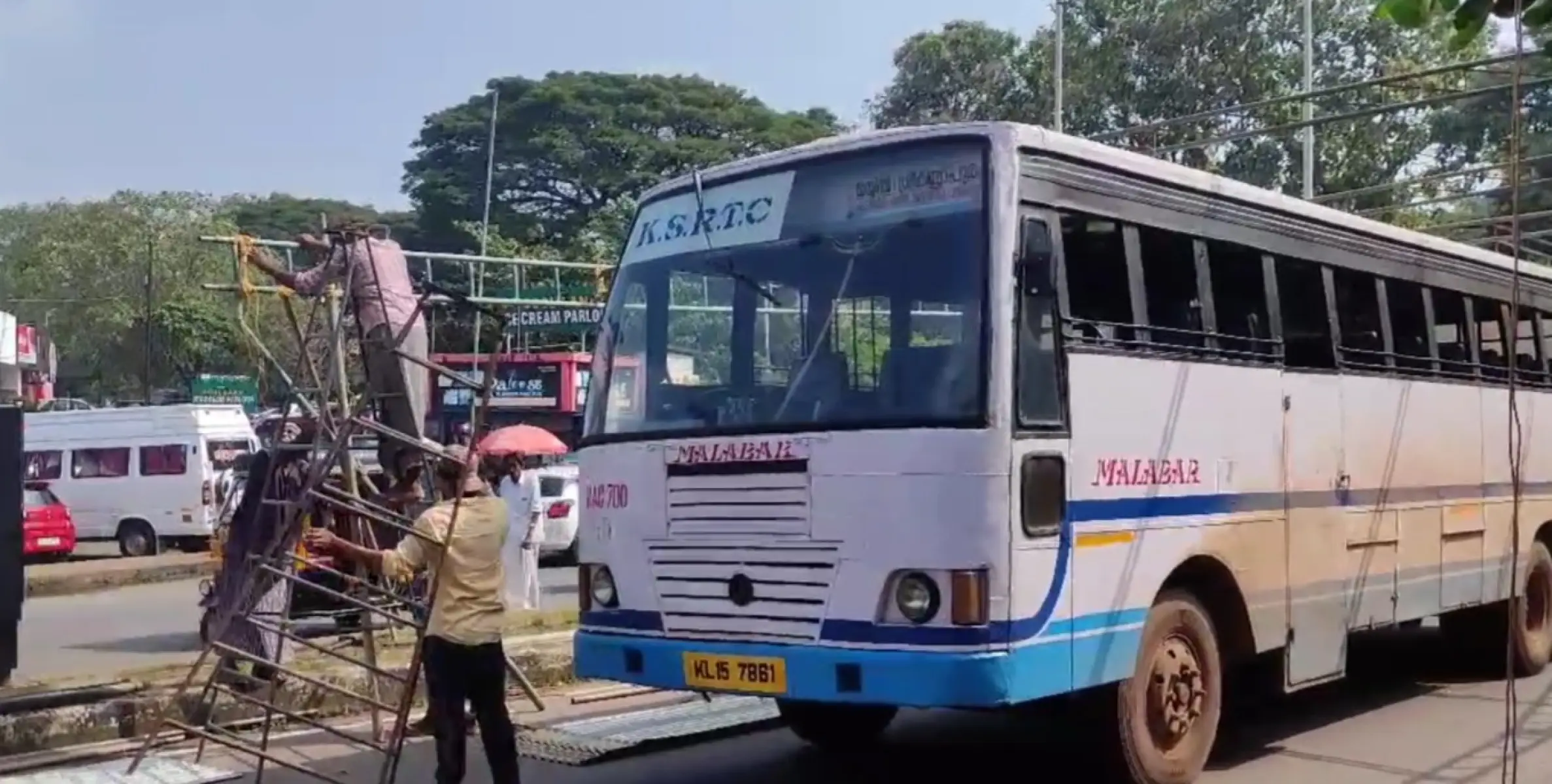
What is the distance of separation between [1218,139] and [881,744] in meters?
7.91

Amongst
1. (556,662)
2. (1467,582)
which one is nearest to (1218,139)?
(1467,582)

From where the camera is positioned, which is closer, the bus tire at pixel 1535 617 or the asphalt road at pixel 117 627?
the bus tire at pixel 1535 617

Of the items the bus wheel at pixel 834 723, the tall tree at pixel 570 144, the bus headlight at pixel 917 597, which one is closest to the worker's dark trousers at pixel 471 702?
the bus wheel at pixel 834 723

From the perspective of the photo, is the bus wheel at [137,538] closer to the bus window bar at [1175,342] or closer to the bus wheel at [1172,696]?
the bus window bar at [1175,342]

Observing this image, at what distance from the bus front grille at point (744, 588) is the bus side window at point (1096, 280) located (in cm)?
150

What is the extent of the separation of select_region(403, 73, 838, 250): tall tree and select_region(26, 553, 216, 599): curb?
83.7 ft

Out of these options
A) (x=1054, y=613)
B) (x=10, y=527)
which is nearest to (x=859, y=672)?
(x=1054, y=613)

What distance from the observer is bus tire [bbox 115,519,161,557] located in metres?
29.9

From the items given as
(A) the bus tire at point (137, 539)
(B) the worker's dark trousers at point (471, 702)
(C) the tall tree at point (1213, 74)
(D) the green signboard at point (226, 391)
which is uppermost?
(C) the tall tree at point (1213, 74)

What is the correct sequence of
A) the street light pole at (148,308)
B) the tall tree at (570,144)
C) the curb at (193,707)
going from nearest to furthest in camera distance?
1. the curb at (193,707)
2. the street light pole at (148,308)
3. the tall tree at (570,144)

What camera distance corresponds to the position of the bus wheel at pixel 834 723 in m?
8.57

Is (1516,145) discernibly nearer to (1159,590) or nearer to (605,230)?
(1159,590)

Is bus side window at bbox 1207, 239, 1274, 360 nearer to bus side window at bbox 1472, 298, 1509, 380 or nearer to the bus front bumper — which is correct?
the bus front bumper

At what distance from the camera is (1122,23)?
115 feet
